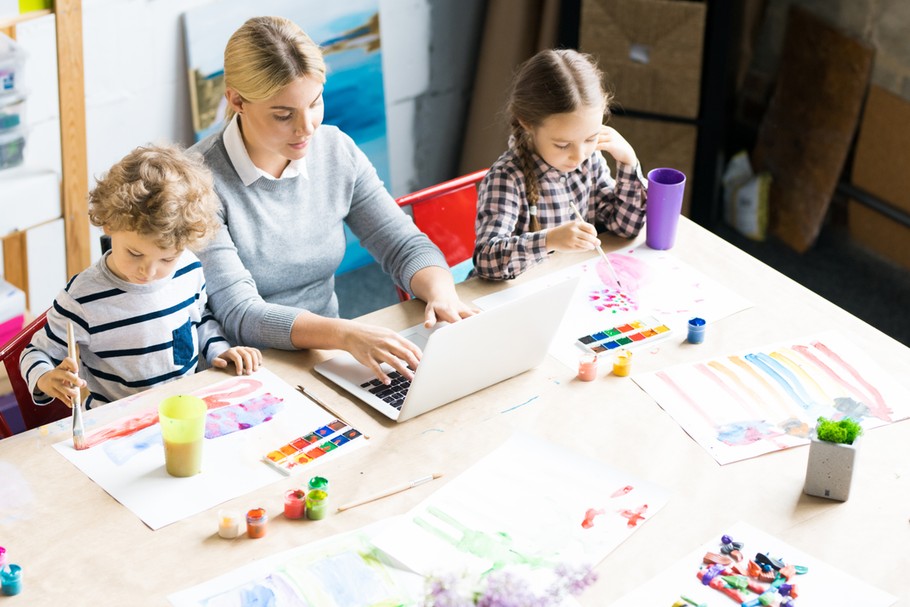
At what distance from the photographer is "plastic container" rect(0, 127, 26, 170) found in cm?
270

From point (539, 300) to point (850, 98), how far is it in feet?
7.32

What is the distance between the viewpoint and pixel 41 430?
173 centimetres

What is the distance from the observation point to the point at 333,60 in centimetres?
333

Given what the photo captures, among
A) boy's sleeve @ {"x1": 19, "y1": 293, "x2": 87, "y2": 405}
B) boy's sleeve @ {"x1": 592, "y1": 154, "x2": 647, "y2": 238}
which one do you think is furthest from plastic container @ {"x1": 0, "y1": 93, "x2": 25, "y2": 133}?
boy's sleeve @ {"x1": 592, "y1": 154, "x2": 647, "y2": 238}

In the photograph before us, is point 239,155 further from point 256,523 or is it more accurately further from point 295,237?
point 256,523

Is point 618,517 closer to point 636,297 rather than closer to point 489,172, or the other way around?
point 636,297

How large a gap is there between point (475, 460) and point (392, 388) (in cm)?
22

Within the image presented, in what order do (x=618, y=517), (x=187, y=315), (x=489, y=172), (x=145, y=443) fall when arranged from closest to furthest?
(x=618, y=517), (x=145, y=443), (x=187, y=315), (x=489, y=172)

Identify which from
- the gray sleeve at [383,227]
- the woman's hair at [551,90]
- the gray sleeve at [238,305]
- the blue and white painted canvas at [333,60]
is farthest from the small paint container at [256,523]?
the blue and white painted canvas at [333,60]

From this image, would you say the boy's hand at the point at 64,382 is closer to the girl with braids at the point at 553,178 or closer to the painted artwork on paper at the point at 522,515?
the painted artwork on paper at the point at 522,515

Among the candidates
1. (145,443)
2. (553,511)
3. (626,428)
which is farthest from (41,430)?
Answer: (626,428)

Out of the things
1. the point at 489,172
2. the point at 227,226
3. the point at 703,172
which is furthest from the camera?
the point at 703,172

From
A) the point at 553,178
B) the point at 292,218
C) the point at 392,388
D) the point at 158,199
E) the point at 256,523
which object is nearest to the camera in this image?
the point at 256,523

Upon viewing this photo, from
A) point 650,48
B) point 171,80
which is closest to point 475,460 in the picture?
point 171,80
